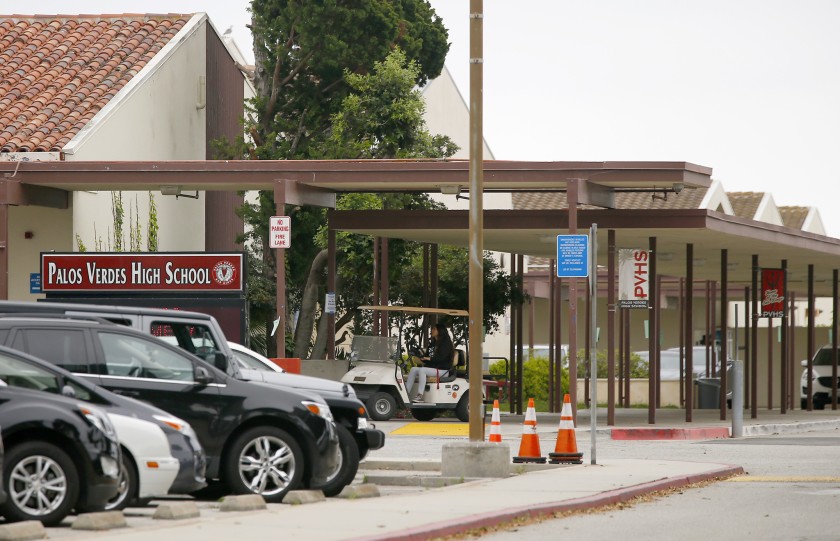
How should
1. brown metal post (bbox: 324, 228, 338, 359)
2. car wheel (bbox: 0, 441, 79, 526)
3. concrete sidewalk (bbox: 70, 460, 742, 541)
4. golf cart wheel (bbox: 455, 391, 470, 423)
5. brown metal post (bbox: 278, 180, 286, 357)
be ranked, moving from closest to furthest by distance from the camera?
concrete sidewalk (bbox: 70, 460, 742, 541) < car wheel (bbox: 0, 441, 79, 526) < brown metal post (bbox: 278, 180, 286, 357) < golf cart wheel (bbox: 455, 391, 470, 423) < brown metal post (bbox: 324, 228, 338, 359)

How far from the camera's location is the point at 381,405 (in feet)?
87.6

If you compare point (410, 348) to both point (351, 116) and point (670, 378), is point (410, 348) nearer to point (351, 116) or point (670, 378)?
point (351, 116)

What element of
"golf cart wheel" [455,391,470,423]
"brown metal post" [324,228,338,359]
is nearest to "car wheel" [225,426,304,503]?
"golf cart wheel" [455,391,470,423]

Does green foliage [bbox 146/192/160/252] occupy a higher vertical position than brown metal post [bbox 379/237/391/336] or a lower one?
higher

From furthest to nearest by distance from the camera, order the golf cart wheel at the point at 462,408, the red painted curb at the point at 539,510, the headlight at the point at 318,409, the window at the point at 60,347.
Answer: the golf cart wheel at the point at 462,408 → the headlight at the point at 318,409 → the window at the point at 60,347 → the red painted curb at the point at 539,510

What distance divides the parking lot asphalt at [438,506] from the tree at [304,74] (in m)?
15.4

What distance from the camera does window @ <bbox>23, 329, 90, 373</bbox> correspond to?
1292 cm

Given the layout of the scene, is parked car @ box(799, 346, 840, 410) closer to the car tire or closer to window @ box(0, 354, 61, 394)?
the car tire

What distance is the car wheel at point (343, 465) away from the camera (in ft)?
46.4

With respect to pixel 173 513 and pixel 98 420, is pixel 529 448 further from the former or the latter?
pixel 98 420

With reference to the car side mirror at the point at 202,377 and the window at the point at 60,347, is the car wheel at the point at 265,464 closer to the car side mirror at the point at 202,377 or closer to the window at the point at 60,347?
the car side mirror at the point at 202,377

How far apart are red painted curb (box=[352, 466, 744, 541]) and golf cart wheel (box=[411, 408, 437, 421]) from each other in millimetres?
10515

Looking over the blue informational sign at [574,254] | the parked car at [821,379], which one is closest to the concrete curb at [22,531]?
the blue informational sign at [574,254]

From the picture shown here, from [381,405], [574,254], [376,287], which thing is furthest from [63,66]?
[574,254]
